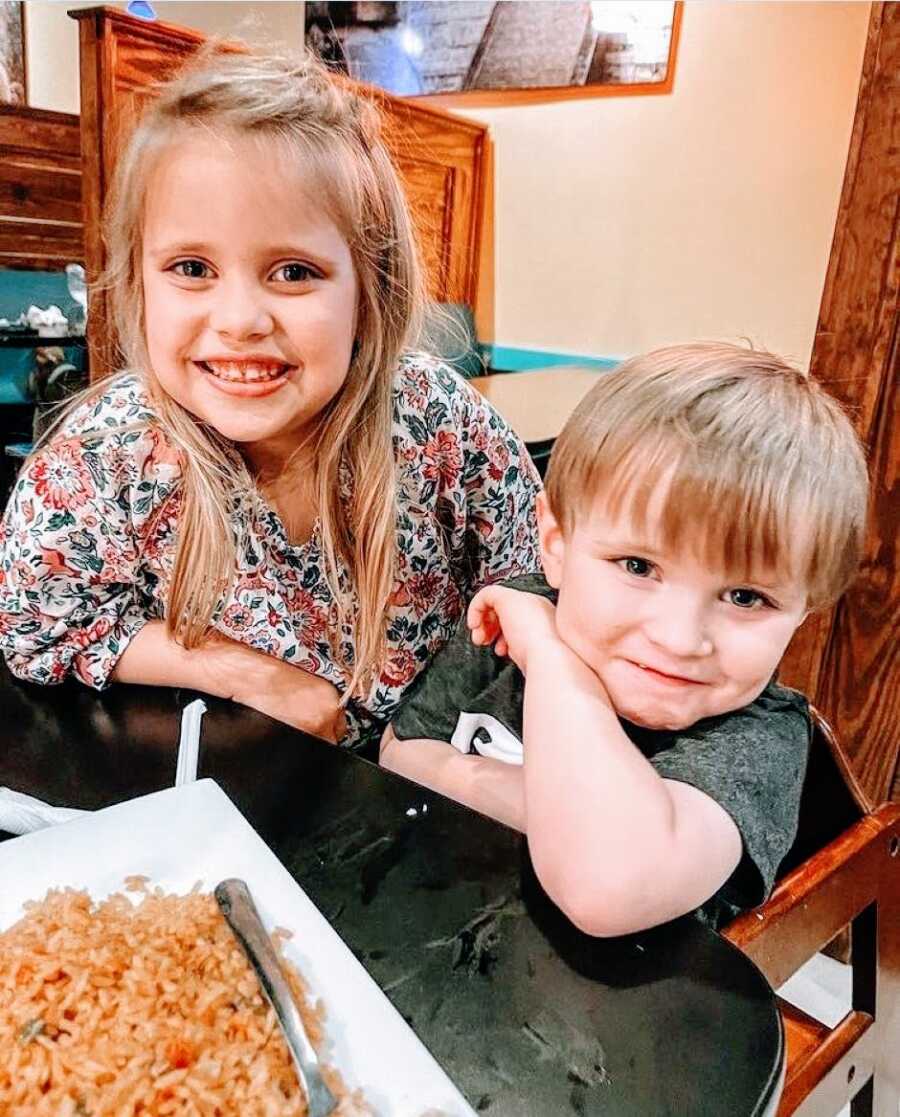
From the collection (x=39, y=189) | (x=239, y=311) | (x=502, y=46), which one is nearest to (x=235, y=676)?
(x=239, y=311)

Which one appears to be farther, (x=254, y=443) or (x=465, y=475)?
(x=465, y=475)

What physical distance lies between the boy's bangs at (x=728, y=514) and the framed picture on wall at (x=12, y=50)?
5.12 metres

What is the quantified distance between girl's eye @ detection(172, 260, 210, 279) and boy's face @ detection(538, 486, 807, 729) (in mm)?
500

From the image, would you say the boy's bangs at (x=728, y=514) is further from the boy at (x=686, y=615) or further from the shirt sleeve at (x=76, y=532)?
the shirt sleeve at (x=76, y=532)

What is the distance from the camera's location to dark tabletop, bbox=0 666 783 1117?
0.54m

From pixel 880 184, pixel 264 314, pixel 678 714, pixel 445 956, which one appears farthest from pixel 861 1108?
pixel 880 184

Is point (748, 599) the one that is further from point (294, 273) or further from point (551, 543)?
point (294, 273)

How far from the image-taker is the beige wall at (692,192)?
10.9 ft

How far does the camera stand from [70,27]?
4797 mm

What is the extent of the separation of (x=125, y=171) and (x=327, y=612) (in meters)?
0.59

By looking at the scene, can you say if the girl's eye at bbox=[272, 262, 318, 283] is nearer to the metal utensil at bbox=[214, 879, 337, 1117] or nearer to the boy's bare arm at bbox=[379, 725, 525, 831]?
the boy's bare arm at bbox=[379, 725, 525, 831]

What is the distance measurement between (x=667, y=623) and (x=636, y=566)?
0.20 ft

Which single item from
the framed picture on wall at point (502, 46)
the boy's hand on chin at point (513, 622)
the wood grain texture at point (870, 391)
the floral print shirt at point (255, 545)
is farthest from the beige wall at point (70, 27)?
the boy's hand on chin at point (513, 622)

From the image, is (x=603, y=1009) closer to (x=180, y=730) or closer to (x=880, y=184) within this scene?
(x=180, y=730)
